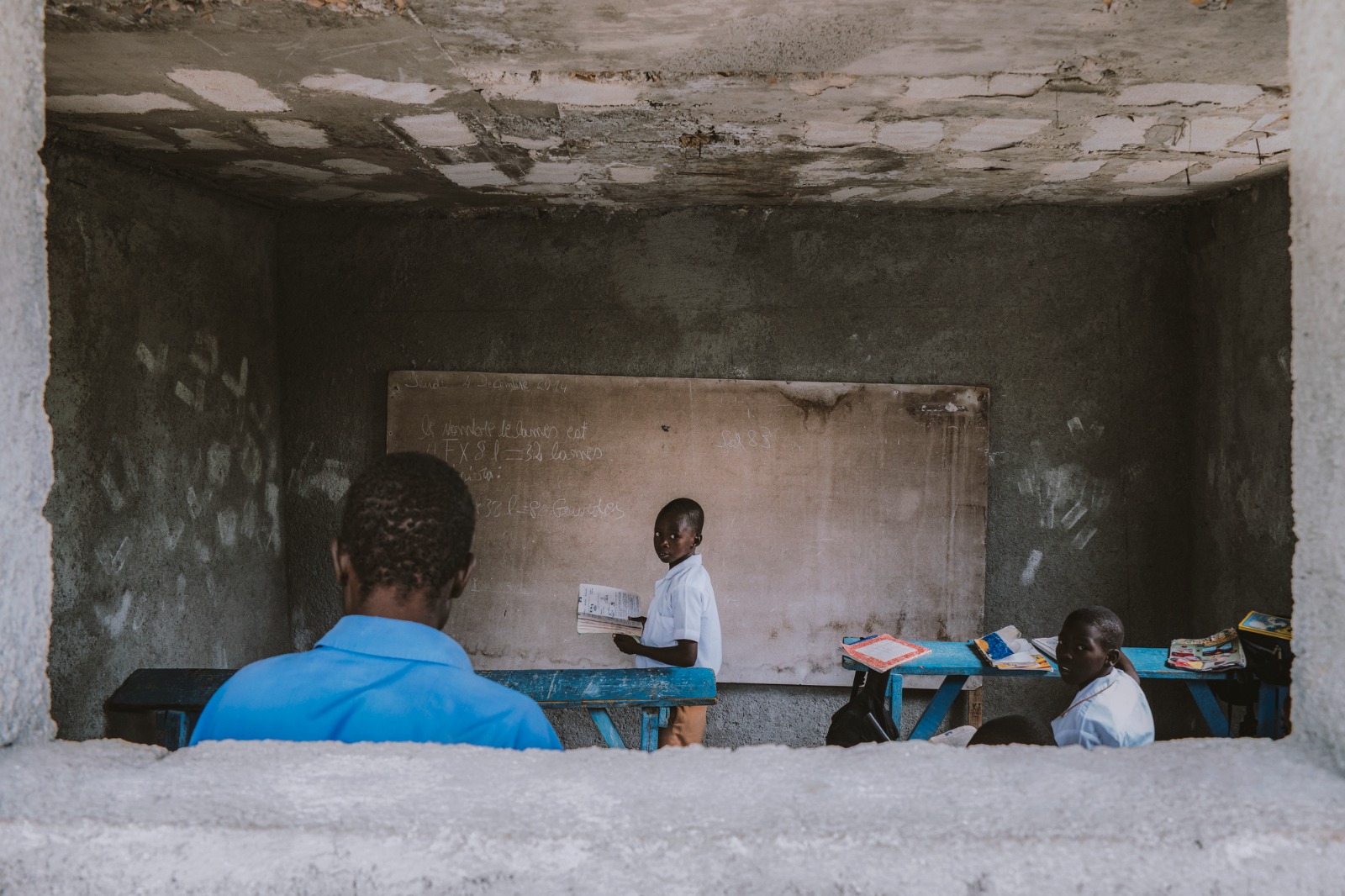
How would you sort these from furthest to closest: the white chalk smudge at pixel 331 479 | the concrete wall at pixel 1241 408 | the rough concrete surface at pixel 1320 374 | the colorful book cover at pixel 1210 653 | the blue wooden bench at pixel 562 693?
1. the white chalk smudge at pixel 331 479
2. the concrete wall at pixel 1241 408
3. the colorful book cover at pixel 1210 653
4. the blue wooden bench at pixel 562 693
5. the rough concrete surface at pixel 1320 374

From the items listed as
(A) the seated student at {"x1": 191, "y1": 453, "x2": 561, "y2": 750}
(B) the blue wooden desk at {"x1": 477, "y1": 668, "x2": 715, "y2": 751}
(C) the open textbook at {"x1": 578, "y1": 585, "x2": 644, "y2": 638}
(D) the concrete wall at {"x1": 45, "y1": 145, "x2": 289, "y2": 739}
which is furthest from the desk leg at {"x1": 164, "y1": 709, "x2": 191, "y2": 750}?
(A) the seated student at {"x1": 191, "y1": 453, "x2": 561, "y2": 750}

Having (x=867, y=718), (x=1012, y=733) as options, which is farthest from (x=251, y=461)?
(x=1012, y=733)

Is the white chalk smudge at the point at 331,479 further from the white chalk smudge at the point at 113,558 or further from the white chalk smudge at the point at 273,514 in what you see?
the white chalk smudge at the point at 113,558

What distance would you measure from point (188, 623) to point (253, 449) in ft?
2.90

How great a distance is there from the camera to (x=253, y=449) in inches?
160

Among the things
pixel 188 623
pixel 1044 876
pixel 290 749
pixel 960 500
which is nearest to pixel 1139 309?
pixel 960 500

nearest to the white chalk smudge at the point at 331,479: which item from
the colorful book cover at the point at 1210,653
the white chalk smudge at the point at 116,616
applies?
the white chalk smudge at the point at 116,616

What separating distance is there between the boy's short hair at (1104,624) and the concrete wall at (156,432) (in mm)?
3518

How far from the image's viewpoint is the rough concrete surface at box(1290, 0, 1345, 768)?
0.99 m

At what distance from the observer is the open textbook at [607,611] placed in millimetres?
3295

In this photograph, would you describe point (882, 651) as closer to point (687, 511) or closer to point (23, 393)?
point (687, 511)

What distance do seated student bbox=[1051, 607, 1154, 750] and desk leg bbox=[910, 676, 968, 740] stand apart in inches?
35.1

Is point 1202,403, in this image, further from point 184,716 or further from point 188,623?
point 188,623

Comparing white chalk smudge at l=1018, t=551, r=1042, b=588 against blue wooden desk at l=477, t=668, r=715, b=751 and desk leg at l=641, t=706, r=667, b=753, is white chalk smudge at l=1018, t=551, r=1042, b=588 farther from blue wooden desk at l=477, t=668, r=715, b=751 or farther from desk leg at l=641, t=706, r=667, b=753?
desk leg at l=641, t=706, r=667, b=753
